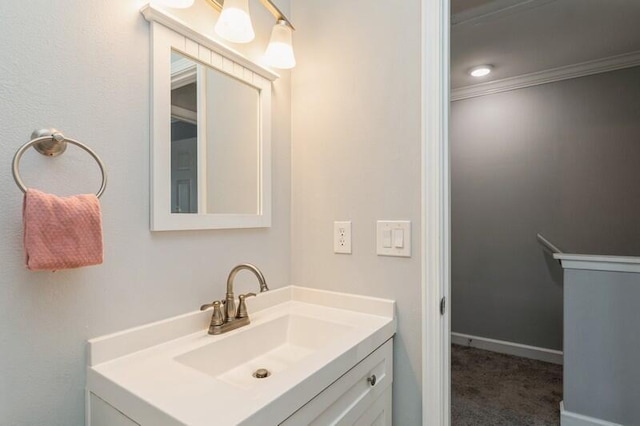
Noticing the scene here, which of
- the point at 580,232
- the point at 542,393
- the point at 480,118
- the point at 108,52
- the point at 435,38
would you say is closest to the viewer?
the point at 108,52

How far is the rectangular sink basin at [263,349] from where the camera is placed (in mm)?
958

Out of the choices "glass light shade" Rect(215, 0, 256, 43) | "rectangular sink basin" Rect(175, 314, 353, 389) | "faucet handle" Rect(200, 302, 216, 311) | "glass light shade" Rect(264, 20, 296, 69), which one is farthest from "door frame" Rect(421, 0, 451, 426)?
"faucet handle" Rect(200, 302, 216, 311)

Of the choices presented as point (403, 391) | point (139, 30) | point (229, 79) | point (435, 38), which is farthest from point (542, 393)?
point (139, 30)

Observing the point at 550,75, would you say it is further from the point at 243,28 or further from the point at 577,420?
the point at 243,28

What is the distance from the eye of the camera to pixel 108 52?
0.85 m

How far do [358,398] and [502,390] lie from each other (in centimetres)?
187

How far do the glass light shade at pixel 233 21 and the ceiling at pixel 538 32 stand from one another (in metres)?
1.44

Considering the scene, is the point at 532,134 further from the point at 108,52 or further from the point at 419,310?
Answer: the point at 108,52

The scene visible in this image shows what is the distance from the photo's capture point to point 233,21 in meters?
1.07

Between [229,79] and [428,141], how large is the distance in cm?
72

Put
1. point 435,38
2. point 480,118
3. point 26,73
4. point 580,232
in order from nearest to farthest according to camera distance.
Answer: point 26,73
point 435,38
point 580,232
point 480,118

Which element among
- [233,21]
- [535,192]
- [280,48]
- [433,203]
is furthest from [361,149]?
[535,192]

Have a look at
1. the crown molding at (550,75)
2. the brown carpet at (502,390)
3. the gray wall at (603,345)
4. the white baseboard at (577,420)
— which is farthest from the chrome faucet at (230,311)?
the crown molding at (550,75)

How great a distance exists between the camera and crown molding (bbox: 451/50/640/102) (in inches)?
97.7
